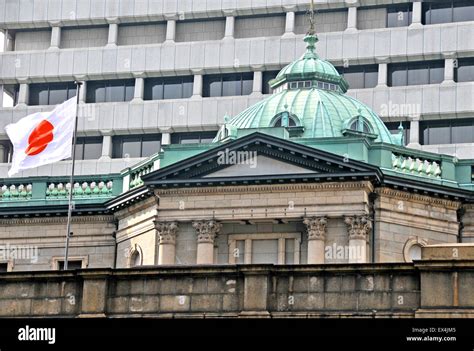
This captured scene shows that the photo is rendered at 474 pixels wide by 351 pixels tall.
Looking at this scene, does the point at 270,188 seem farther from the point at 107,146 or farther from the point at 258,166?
the point at 107,146

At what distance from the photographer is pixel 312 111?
65.6 meters

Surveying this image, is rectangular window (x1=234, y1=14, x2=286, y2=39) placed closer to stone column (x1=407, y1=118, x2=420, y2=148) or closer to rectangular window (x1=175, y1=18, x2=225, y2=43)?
rectangular window (x1=175, y1=18, x2=225, y2=43)

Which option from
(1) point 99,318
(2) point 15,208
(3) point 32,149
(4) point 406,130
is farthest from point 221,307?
(4) point 406,130

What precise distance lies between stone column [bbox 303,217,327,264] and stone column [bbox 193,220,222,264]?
3.67 metres

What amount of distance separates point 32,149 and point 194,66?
151 ft

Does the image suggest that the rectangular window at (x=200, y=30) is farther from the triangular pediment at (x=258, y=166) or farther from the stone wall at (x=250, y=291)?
the stone wall at (x=250, y=291)

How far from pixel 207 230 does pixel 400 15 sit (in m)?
44.0

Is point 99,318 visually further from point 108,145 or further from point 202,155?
point 108,145

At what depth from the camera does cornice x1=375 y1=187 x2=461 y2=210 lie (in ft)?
199

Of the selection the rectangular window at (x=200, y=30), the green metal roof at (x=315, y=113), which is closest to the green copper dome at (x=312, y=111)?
the green metal roof at (x=315, y=113)

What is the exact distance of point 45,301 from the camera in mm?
40250

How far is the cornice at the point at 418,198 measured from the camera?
60.7 m

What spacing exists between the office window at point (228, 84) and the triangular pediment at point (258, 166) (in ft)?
137

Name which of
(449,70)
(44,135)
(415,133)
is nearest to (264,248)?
(44,135)
